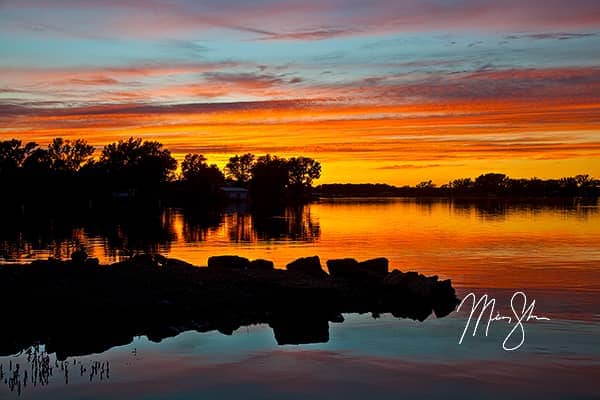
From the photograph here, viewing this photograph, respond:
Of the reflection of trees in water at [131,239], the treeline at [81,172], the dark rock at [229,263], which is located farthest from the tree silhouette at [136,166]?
the dark rock at [229,263]

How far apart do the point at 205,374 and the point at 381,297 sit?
463 inches

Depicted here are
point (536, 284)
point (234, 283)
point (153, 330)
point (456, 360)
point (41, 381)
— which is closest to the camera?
point (41, 381)

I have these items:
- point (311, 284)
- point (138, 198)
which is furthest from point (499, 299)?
point (138, 198)

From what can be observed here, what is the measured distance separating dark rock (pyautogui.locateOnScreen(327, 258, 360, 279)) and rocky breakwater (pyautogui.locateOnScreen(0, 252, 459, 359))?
44 millimetres

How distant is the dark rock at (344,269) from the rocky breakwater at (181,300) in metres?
0.04

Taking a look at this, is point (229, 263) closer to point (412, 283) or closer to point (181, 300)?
point (181, 300)

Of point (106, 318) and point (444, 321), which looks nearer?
point (106, 318)

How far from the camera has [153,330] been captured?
23094 mm

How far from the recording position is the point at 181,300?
2584 centimetres

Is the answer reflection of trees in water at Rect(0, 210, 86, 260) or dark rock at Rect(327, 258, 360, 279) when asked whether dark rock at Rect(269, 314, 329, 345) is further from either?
reflection of trees in water at Rect(0, 210, 86, 260)

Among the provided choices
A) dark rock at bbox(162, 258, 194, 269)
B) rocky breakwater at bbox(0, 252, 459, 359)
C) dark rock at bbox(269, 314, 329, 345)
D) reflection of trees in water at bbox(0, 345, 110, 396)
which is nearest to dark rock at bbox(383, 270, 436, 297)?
rocky breakwater at bbox(0, 252, 459, 359)

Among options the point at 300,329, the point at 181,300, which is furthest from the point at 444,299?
the point at 181,300

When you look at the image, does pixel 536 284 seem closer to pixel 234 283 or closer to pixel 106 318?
pixel 234 283

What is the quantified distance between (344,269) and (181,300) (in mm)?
8638
